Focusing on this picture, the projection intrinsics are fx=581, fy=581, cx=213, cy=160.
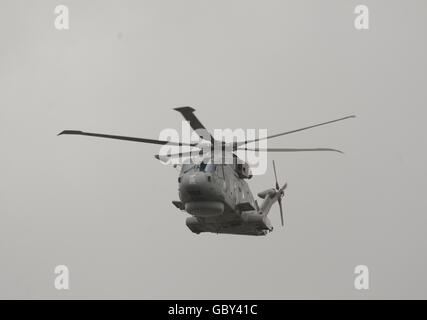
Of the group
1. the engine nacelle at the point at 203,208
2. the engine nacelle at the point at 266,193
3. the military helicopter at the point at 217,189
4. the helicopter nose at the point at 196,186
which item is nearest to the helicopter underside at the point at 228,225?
the military helicopter at the point at 217,189

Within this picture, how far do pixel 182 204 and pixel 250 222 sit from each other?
340 cm

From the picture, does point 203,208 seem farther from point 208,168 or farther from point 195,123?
point 195,123

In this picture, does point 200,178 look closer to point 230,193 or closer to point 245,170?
point 230,193

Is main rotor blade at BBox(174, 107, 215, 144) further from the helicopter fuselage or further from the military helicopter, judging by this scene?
the helicopter fuselage

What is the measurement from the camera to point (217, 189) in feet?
79.3

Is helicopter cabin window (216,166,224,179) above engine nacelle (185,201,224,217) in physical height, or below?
above

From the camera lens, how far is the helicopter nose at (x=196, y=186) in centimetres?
2372

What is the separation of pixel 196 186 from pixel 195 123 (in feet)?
8.55

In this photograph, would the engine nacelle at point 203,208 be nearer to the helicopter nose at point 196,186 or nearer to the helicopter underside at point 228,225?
the helicopter nose at point 196,186

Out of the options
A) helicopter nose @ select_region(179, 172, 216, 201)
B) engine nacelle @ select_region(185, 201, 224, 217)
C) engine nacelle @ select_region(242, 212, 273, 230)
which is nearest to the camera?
helicopter nose @ select_region(179, 172, 216, 201)

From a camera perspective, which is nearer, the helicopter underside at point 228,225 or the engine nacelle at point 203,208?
the engine nacelle at point 203,208

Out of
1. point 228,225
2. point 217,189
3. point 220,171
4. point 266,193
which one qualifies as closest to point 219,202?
point 217,189

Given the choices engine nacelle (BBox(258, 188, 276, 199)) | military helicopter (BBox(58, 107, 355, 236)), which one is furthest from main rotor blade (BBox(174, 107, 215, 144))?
engine nacelle (BBox(258, 188, 276, 199))

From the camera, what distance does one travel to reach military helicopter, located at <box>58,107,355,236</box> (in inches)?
935
